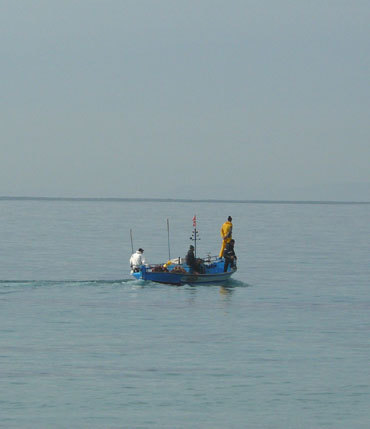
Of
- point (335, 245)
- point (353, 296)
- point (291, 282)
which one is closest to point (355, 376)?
point (353, 296)

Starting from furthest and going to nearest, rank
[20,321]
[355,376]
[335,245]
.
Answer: [335,245] < [20,321] < [355,376]

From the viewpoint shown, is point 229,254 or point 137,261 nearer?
point 137,261

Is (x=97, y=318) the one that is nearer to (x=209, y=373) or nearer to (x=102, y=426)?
(x=209, y=373)

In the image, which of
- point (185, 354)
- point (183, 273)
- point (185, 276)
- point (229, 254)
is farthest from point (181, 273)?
point (185, 354)

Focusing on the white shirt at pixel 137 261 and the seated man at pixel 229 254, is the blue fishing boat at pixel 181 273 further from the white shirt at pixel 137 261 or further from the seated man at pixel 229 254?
the seated man at pixel 229 254

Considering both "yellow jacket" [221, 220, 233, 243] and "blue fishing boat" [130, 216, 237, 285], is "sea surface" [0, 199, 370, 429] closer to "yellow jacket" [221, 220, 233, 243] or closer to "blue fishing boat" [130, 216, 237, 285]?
"blue fishing boat" [130, 216, 237, 285]

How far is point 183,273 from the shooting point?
52.1 metres

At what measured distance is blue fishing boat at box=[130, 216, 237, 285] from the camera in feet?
169

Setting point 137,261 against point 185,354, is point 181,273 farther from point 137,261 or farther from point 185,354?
point 185,354

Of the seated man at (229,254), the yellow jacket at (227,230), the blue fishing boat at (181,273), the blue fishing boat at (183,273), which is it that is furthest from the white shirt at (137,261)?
the seated man at (229,254)

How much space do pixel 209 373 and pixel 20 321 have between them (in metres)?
12.7

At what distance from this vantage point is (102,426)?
22.8 m

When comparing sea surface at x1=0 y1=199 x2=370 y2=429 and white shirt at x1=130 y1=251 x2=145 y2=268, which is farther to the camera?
white shirt at x1=130 y1=251 x2=145 y2=268

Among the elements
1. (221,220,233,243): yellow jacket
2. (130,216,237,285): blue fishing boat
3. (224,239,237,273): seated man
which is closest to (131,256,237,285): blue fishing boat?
(130,216,237,285): blue fishing boat
